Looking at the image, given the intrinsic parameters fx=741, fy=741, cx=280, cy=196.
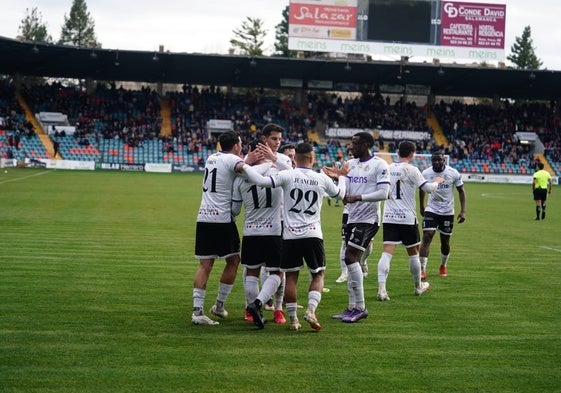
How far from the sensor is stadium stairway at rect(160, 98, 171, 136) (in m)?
64.1

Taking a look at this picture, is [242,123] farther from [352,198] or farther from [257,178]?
[257,178]

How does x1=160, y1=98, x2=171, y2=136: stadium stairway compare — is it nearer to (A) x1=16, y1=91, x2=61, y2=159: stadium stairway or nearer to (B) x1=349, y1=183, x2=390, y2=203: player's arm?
(A) x1=16, y1=91, x2=61, y2=159: stadium stairway

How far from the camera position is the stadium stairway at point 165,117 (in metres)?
64.1

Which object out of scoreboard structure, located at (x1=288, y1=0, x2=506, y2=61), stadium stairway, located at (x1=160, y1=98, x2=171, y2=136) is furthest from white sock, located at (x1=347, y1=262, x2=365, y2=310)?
stadium stairway, located at (x1=160, y1=98, x2=171, y2=136)

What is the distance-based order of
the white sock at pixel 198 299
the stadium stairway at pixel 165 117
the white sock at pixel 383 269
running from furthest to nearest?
the stadium stairway at pixel 165 117
the white sock at pixel 383 269
the white sock at pixel 198 299

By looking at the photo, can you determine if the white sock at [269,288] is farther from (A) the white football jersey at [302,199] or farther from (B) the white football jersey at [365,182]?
(B) the white football jersey at [365,182]

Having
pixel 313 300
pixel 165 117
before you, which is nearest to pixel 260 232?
pixel 313 300

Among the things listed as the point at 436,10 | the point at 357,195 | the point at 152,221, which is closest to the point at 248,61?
the point at 436,10

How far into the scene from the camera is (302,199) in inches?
347

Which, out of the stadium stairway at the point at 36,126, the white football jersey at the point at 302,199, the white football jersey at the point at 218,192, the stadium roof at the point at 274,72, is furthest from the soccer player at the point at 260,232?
the stadium stairway at the point at 36,126

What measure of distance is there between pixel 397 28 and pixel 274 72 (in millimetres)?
11342

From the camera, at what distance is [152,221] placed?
2227cm

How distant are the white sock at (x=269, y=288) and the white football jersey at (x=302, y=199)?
530mm

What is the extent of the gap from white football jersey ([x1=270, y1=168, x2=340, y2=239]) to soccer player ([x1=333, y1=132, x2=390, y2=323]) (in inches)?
28.5
